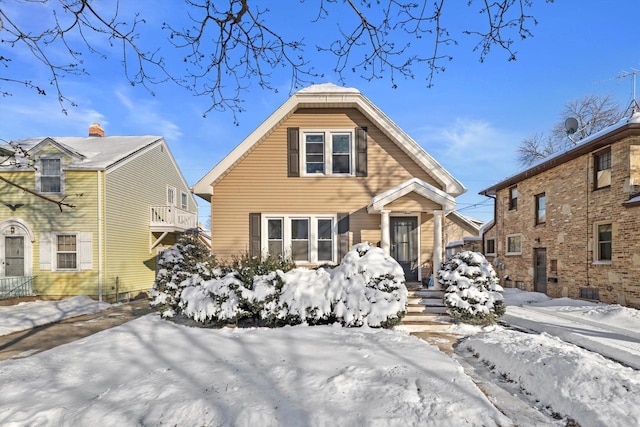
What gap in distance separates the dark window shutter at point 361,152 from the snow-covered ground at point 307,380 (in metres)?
5.55

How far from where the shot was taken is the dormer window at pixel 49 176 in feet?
45.9

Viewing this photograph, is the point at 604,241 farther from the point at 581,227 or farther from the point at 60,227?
the point at 60,227

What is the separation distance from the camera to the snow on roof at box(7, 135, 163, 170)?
13.8m

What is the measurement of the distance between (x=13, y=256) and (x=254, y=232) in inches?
440

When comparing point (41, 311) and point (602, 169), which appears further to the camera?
→ point (602, 169)

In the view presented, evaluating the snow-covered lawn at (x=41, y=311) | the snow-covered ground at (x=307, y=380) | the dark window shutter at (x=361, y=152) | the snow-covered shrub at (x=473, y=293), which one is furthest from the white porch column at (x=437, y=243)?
the snow-covered lawn at (x=41, y=311)

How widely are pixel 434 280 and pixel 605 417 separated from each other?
6.54m

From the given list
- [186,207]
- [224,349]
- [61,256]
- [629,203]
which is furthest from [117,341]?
[186,207]

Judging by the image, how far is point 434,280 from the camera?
10219 mm

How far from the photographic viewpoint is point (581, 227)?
1309 cm

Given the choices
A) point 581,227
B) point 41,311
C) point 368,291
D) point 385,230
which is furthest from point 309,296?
point 581,227

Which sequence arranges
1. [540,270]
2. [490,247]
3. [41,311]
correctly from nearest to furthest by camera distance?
1. [41,311]
2. [540,270]
3. [490,247]

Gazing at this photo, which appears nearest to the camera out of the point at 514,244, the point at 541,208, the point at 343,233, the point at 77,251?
the point at 343,233

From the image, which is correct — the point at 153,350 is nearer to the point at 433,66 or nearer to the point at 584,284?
the point at 433,66
